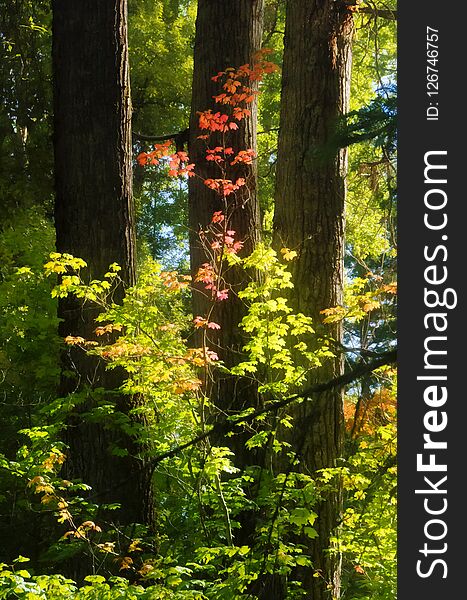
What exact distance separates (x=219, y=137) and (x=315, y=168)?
1.08 m

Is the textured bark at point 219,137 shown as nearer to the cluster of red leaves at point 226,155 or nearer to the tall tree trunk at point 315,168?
the cluster of red leaves at point 226,155

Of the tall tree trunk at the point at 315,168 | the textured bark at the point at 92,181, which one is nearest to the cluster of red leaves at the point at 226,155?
the tall tree trunk at the point at 315,168

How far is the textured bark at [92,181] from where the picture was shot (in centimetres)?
544

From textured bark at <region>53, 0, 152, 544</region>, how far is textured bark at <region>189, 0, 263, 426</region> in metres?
0.91

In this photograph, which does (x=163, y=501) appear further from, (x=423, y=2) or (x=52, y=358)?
(x=423, y=2)

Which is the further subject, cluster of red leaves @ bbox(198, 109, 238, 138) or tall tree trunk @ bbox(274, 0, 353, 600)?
cluster of red leaves @ bbox(198, 109, 238, 138)

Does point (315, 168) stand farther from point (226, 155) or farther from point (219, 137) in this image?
point (219, 137)

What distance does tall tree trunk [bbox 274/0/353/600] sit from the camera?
5926 millimetres

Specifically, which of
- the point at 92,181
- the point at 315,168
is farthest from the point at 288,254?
the point at 92,181

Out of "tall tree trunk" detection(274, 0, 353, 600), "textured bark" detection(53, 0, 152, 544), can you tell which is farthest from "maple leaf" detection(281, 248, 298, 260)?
"textured bark" detection(53, 0, 152, 544)

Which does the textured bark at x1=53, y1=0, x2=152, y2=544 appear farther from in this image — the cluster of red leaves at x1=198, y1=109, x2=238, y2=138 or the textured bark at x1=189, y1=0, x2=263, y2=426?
the textured bark at x1=189, y1=0, x2=263, y2=426

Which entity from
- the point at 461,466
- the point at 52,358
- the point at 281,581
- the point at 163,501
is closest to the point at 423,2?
the point at 461,466

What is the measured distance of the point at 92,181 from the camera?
5578mm

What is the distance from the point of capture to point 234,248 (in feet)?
19.4
